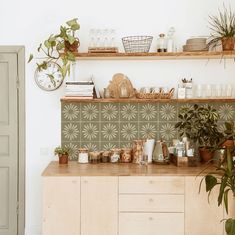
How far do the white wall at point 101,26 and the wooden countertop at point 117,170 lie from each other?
0.54 meters

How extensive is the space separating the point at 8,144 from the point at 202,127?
2.04 m

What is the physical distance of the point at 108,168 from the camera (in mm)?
3916

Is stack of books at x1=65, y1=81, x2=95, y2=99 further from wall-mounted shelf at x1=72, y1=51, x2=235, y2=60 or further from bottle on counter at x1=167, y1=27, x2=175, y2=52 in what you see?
bottle on counter at x1=167, y1=27, x2=175, y2=52

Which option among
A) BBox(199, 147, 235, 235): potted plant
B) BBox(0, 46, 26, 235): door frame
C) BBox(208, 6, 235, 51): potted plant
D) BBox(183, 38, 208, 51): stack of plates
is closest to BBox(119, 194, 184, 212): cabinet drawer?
BBox(199, 147, 235, 235): potted plant

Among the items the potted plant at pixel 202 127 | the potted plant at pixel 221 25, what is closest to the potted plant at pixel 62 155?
the potted plant at pixel 202 127

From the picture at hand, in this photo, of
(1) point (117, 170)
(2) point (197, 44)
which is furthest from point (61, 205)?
(2) point (197, 44)

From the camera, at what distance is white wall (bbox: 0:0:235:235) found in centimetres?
433

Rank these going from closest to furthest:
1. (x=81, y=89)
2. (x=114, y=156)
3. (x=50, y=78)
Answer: (x=81, y=89) → (x=114, y=156) → (x=50, y=78)

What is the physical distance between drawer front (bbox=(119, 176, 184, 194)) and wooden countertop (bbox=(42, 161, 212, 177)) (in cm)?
4

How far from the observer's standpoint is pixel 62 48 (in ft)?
13.3

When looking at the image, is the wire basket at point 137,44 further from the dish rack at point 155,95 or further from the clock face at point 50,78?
the clock face at point 50,78

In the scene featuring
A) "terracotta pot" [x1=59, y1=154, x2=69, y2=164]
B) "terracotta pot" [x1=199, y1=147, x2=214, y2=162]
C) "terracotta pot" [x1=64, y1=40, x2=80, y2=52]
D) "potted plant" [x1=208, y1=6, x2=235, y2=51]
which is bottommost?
"terracotta pot" [x1=59, y1=154, x2=69, y2=164]

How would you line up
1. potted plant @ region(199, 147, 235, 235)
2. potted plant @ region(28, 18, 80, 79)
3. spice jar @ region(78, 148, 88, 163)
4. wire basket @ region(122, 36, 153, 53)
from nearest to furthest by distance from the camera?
potted plant @ region(199, 147, 235, 235) → potted plant @ region(28, 18, 80, 79) → wire basket @ region(122, 36, 153, 53) → spice jar @ region(78, 148, 88, 163)

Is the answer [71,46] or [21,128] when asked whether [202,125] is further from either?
[21,128]
